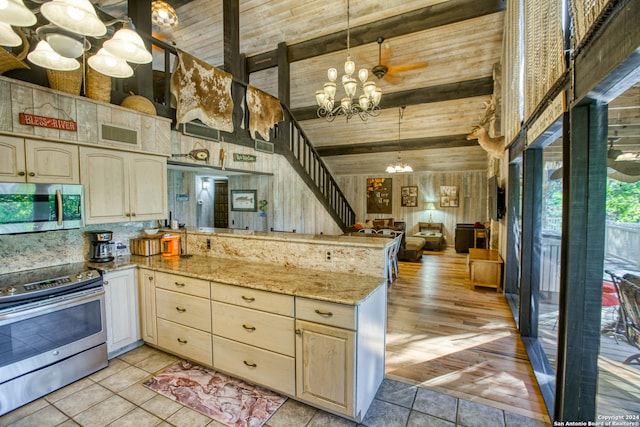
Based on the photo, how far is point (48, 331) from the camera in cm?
229

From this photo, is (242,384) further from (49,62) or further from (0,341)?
(49,62)

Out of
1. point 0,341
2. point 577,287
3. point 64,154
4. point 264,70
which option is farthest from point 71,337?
point 264,70

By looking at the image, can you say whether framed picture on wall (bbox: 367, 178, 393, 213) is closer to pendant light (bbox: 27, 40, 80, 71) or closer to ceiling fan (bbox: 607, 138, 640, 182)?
ceiling fan (bbox: 607, 138, 640, 182)

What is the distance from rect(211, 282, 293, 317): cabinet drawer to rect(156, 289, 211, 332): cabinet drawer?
0.64ft

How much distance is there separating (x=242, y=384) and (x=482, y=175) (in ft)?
31.3

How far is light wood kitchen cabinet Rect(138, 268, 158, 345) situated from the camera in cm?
288

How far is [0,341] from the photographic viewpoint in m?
2.05

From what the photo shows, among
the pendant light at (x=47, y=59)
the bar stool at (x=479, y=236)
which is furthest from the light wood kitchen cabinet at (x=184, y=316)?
the bar stool at (x=479, y=236)

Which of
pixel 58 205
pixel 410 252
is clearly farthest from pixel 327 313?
pixel 410 252

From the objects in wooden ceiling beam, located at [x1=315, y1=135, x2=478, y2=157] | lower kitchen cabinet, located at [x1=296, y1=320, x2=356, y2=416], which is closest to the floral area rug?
lower kitchen cabinet, located at [x1=296, y1=320, x2=356, y2=416]

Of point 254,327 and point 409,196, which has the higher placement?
point 409,196

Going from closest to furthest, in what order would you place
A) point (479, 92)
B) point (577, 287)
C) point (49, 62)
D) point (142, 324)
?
point (577, 287), point (49, 62), point (142, 324), point (479, 92)

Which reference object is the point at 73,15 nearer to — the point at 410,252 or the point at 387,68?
the point at 387,68

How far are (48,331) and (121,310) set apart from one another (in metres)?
0.58
